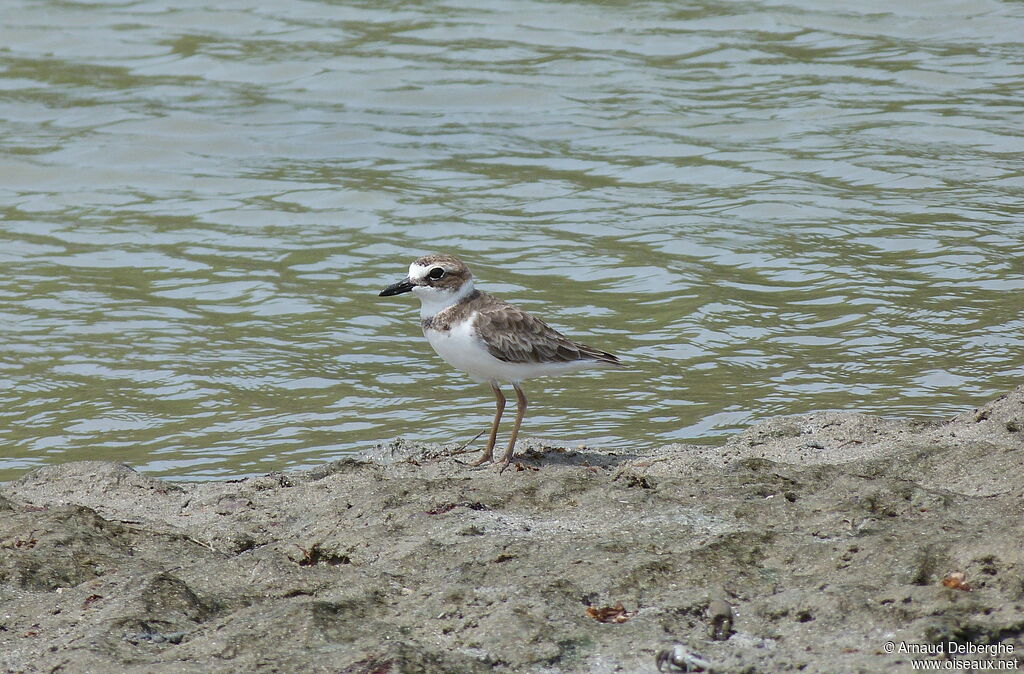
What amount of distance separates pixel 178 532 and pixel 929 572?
3100 millimetres

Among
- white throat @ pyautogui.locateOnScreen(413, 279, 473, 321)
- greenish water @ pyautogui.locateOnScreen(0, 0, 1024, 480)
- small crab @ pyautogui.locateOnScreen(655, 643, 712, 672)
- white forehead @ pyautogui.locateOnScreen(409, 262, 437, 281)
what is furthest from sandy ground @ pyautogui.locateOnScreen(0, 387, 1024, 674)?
greenish water @ pyautogui.locateOnScreen(0, 0, 1024, 480)

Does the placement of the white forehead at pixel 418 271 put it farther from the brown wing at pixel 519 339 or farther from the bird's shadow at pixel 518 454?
the bird's shadow at pixel 518 454

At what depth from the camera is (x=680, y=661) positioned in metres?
3.93

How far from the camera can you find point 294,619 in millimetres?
4195

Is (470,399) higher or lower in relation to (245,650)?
lower

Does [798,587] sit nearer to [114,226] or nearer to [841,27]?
[114,226]

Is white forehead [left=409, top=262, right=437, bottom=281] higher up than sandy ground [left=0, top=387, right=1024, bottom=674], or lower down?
higher up

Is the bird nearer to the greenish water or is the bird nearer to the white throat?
the white throat

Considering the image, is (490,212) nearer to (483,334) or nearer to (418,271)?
(418,271)

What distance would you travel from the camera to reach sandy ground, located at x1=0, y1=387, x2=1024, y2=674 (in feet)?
13.1

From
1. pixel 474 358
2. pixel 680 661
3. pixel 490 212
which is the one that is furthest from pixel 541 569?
pixel 490 212

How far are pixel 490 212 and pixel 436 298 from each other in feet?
16.1

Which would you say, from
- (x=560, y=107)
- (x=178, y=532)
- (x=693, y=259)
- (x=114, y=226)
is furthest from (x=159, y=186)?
(x=178, y=532)

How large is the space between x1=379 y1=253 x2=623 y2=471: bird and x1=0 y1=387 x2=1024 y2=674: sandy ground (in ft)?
2.15
